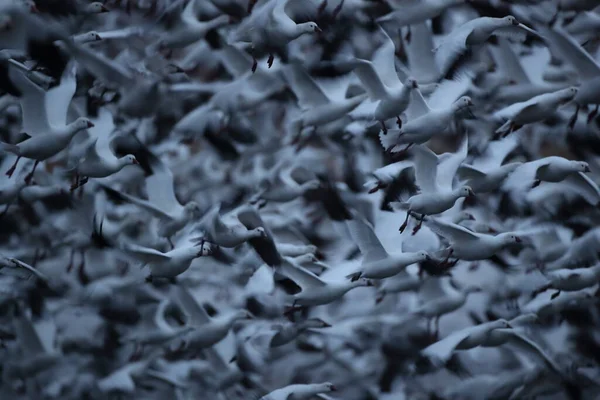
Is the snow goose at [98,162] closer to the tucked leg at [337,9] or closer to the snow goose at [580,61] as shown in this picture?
Answer: the tucked leg at [337,9]

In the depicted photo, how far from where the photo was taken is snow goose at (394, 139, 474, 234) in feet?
17.4

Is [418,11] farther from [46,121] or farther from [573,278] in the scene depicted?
[46,121]

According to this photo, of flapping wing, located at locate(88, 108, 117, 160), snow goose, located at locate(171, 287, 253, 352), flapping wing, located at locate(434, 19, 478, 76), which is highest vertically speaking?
flapping wing, located at locate(434, 19, 478, 76)

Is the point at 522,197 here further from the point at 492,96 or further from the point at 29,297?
the point at 29,297

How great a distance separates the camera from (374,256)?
5523 millimetres

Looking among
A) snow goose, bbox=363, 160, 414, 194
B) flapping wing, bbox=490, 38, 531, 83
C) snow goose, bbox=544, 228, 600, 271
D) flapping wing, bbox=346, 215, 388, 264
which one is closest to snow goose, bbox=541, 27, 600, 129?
flapping wing, bbox=490, 38, 531, 83

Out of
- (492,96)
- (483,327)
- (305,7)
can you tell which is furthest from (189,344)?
(492,96)

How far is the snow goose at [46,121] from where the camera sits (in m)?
5.32

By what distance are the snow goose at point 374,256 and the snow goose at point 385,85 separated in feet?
2.25

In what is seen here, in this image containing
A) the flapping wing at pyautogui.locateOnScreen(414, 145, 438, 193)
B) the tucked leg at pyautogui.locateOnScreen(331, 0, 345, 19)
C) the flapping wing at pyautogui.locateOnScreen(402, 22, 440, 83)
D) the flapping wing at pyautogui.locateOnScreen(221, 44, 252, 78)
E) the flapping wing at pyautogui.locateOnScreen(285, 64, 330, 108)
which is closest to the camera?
the flapping wing at pyautogui.locateOnScreen(414, 145, 438, 193)

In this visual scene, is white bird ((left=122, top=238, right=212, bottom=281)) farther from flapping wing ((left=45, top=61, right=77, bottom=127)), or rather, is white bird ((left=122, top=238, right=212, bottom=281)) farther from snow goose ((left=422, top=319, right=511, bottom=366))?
snow goose ((left=422, top=319, right=511, bottom=366))

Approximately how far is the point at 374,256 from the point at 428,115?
100cm

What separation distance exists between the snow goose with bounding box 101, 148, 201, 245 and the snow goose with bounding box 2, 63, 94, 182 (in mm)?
815

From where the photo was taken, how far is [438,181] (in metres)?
5.42
